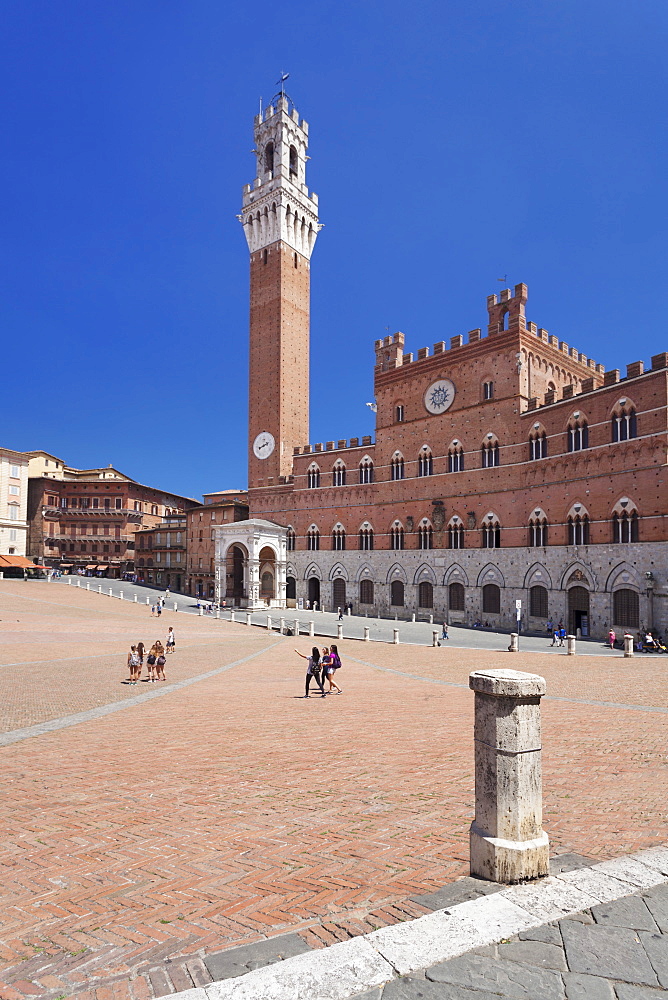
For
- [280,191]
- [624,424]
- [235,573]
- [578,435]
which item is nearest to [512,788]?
[624,424]

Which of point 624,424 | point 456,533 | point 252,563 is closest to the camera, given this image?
point 624,424

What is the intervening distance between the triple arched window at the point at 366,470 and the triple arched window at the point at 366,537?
3656 mm

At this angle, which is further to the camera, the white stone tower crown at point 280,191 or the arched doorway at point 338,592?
the white stone tower crown at point 280,191

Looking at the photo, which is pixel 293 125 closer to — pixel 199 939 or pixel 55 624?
pixel 55 624

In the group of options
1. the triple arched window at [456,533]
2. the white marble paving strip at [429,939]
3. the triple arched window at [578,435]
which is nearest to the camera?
the white marble paving strip at [429,939]

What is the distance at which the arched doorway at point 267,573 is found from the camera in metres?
51.1

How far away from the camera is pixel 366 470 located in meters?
47.8

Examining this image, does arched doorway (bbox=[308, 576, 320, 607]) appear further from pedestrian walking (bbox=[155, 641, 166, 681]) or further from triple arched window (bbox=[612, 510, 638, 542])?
pedestrian walking (bbox=[155, 641, 166, 681])

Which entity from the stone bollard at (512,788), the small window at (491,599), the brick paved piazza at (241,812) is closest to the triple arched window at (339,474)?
the small window at (491,599)

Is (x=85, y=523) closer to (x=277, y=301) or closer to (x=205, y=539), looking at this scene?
(x=205, y=539)

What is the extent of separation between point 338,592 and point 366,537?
551cm

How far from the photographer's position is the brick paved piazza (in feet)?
11.9

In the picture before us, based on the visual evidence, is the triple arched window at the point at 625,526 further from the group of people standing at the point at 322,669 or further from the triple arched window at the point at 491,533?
the group of people standing at the point at 322,669

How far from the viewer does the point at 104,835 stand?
17.1 ft
